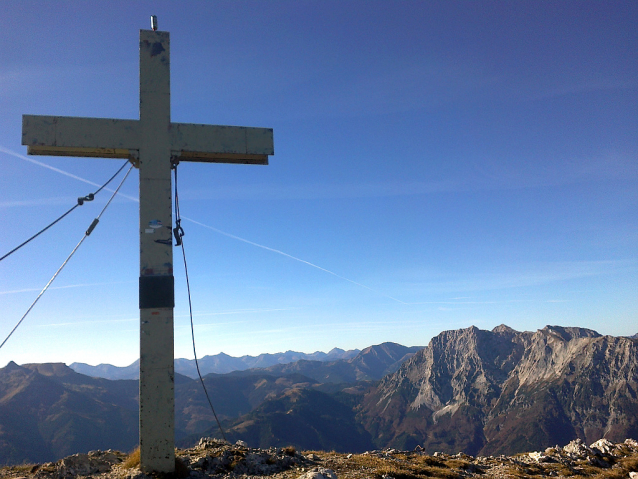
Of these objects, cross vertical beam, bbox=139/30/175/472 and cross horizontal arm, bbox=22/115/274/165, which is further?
cross horizontal arm, bbox=22/115/274/165

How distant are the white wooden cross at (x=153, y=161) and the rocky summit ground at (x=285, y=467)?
149 centimetres

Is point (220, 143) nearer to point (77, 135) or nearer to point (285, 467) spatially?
point (77, 135)

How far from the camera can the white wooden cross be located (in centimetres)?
1012

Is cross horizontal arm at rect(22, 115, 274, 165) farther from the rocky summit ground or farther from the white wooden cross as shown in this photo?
the rocky summit ground

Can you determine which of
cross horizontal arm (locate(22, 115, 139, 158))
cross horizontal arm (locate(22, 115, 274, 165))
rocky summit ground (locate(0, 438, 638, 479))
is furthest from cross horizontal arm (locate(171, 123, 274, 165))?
rocky summit ground (locate(0, 438, 638, 479))

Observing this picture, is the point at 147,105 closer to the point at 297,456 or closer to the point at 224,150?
the point at 224,150

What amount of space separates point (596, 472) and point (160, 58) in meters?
24.0

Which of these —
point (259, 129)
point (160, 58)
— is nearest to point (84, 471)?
point (259, 129)

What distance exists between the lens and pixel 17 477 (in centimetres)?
1043

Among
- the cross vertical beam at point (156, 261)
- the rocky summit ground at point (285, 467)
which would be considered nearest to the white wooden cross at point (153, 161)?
the cross vertical beam at point (156, 261)

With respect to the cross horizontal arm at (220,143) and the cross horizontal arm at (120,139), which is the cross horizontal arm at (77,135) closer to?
the cross horizontal arm at (120,139)

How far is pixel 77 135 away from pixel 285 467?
38.1ft

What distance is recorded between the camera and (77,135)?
Result: 35.7ft

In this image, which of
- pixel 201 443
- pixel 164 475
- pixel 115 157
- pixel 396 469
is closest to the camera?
pixel 164 475
